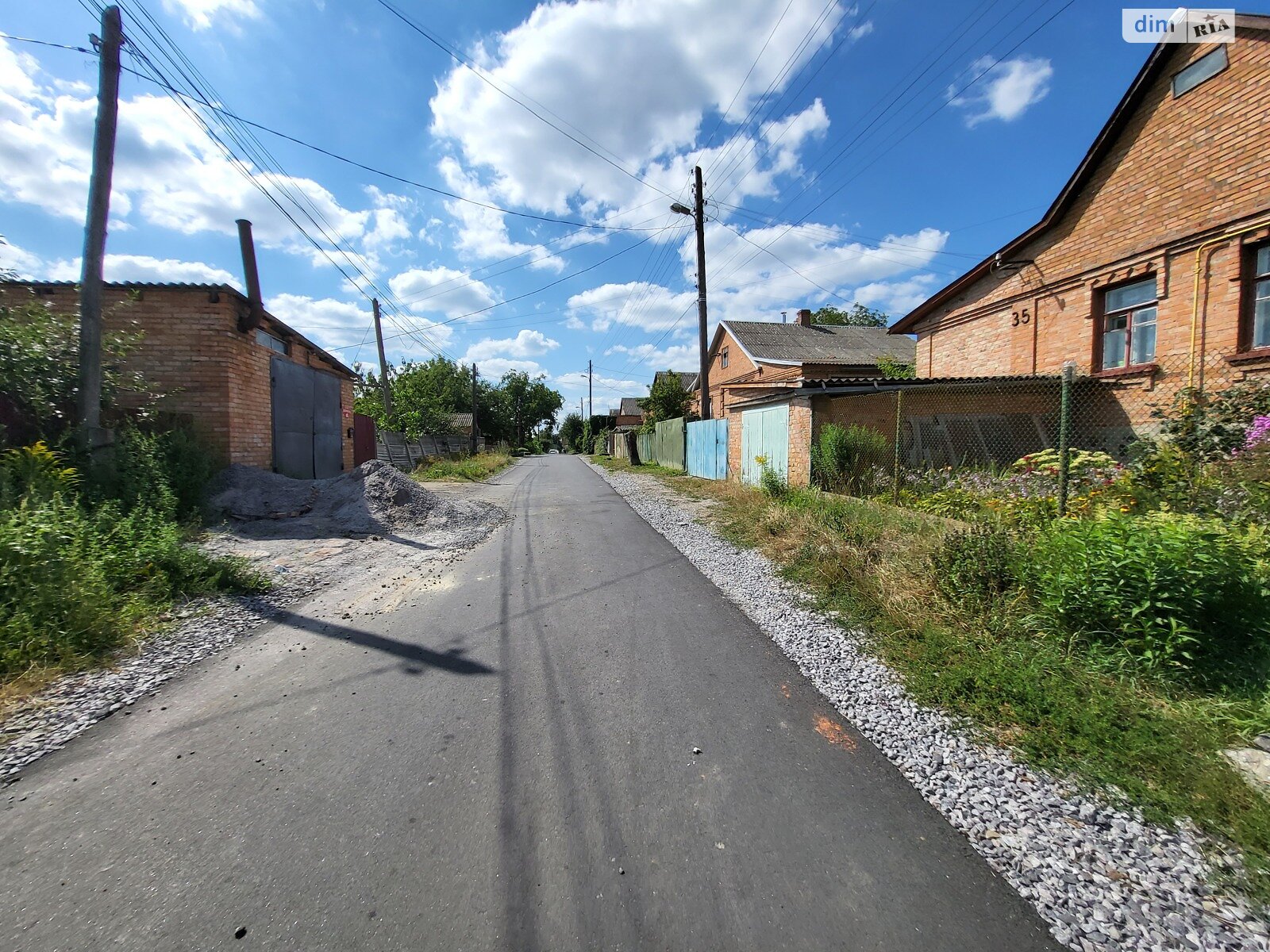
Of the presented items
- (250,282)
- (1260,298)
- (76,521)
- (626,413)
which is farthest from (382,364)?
(626,413)

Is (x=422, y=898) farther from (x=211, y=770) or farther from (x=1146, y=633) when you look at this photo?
(x=1146, y=633)

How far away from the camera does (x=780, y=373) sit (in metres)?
22.1

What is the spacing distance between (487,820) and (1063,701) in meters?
2.92

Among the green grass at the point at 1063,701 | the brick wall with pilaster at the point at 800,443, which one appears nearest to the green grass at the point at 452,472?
the brick wall with pilaster at the point at 800,443

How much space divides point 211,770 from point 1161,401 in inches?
532

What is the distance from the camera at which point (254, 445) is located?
9.65 metres

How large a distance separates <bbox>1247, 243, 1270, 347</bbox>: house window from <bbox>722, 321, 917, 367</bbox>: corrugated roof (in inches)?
543

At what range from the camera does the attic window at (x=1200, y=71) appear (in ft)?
27.8

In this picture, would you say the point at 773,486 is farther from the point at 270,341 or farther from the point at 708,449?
the point at 270,341

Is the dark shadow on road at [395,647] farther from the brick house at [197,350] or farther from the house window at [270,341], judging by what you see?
the house window at [270,341]

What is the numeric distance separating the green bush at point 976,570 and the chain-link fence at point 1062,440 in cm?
162

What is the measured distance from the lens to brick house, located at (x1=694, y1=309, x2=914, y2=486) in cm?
1095

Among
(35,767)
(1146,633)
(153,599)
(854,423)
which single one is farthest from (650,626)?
(854,423)

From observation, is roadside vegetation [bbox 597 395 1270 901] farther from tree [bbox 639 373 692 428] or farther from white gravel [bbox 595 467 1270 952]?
tree [bbox 639 373 692 428]
